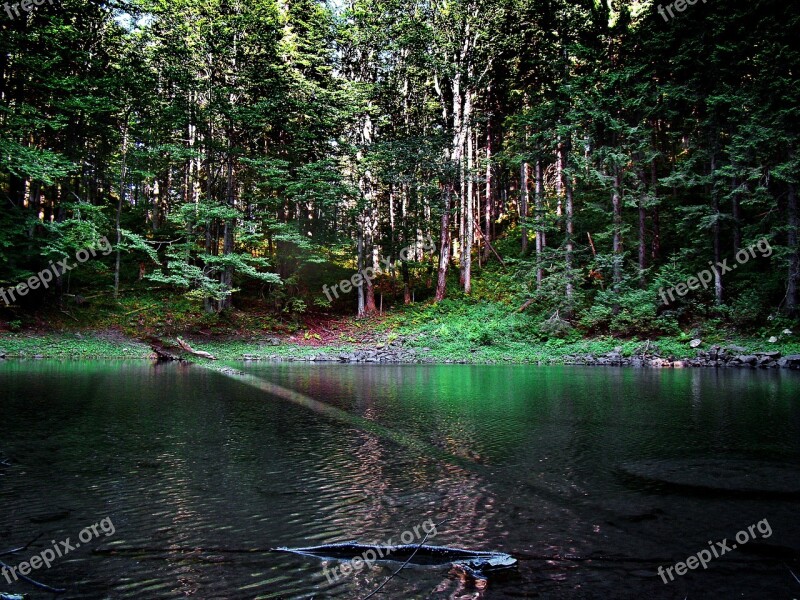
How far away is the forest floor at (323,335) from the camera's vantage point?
64.1ft

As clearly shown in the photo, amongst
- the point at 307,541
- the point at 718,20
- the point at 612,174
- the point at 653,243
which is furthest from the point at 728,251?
the point at 307,541

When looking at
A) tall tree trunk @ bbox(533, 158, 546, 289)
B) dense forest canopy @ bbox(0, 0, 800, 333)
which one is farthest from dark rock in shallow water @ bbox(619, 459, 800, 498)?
tall tree trunk @ bbox(533, 158, 546, 289)

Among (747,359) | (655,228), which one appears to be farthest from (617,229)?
(747,359)

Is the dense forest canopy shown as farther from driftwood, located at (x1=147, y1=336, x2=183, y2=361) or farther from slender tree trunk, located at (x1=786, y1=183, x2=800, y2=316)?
driftwood, located at (x1=147, y1=336, x2=183, y2=361)

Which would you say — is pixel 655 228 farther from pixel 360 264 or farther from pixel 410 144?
pixel 360 264

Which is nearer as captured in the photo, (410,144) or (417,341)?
(417,341)

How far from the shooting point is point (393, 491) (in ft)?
14.8

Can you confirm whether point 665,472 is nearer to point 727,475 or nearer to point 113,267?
point 727,475

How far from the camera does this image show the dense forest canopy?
20641 mm

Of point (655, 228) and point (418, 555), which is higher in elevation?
point (655, 228)

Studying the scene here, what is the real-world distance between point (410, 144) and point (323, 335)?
11.8 m

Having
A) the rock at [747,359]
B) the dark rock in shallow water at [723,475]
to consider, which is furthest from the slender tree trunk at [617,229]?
the dark rock in shallow water at [723,475]

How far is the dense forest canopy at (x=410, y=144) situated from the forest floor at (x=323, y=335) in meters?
1.11

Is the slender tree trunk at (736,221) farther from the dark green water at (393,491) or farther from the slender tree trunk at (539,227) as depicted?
the dark green water at (393,491)
